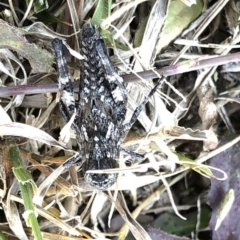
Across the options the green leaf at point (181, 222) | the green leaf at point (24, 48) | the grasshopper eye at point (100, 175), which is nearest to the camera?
the green leaf at point (24, 48)

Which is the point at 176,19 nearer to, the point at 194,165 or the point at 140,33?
the point at 140,33

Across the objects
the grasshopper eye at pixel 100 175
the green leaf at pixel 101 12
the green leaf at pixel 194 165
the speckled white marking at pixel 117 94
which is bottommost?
the grasshopper eye at pixel 100 175

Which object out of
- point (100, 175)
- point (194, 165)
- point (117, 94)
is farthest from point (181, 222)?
point (117, 94)

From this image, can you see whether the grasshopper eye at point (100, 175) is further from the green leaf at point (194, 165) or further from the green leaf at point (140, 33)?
the green leaf at point (140, 33)

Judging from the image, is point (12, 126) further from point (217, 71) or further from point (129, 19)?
point (217, 71)

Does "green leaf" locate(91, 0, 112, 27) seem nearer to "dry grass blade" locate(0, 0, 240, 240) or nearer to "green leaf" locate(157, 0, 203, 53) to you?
"dry grass blade" locate(0, 0, 240, 240)

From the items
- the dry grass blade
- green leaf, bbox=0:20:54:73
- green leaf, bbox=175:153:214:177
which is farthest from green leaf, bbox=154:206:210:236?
green leaf, bbox=0:20:54:73

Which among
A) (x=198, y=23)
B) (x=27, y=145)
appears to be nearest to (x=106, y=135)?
(x=27, y=145)

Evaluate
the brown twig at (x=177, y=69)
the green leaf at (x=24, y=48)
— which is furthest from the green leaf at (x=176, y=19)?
the green leaf at (x=24, y=48)
